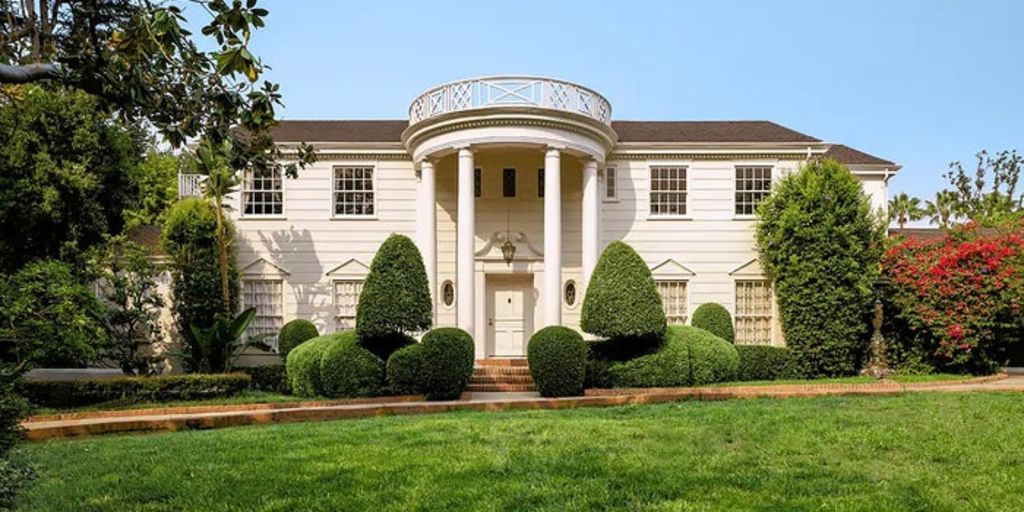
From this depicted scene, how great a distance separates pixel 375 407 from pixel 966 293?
47.3 feet

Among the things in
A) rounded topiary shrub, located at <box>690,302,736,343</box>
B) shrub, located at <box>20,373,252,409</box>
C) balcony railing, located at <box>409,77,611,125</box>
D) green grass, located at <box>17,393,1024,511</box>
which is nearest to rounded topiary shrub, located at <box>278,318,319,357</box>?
shrub, located at <box>20,373,252,409</box>

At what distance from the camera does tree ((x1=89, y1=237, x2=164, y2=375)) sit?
17906 mm

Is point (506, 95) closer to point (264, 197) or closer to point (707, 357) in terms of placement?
point (264, 197)

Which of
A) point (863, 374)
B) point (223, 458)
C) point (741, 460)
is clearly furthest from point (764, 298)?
point (223, 458)

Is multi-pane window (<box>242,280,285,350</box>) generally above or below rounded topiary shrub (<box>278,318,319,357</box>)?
above

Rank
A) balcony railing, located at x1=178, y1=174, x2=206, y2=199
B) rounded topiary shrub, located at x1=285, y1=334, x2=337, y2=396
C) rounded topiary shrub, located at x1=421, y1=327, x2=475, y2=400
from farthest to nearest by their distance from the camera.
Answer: balcony railing, located at x1=178, y1=174, x2=206, y2=199 < rounded topiary shrub, located at x1=285, y1=334, x2=337, y2=396 < rounded topiary shrub, located at x1=421, y1=327, x2=475, y2=400

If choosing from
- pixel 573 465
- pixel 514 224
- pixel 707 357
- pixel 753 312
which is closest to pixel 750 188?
pixel 753 312

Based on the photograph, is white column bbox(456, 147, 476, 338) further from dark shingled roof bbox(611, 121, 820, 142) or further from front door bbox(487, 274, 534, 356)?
dark shingled roof bbox(611, 121, 820, 142)

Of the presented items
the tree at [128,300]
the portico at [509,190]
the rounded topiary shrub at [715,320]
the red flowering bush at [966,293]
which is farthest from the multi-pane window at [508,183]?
the red flowering bush at [966,293]

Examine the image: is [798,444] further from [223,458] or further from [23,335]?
[23,335]

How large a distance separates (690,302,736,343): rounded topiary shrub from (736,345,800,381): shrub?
3.26 feet

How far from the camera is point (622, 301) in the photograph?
15820 millimetres

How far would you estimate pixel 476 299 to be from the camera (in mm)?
20203

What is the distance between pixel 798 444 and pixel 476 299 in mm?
13011
